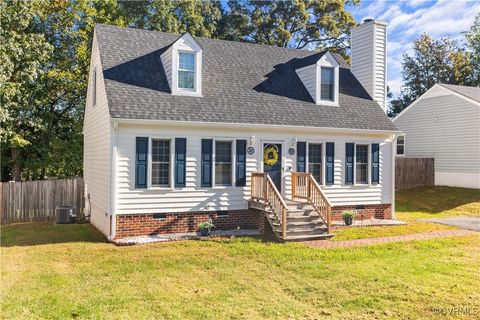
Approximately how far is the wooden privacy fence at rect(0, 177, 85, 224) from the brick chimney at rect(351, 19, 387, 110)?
13147mm

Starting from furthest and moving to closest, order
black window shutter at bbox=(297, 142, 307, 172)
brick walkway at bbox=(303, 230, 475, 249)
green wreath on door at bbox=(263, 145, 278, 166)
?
black window shutter at bbox=(297, 142, 307, 172) < green wreath on door at bbox=(263, 145, 278, 166) < brick walkway at bbox=(303, 230, 475, 249)

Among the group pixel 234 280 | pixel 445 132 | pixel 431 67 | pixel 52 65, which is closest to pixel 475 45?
pixel 431 67

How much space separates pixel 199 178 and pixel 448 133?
17880mm

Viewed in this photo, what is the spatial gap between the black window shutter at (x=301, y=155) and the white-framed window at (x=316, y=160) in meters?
0.34

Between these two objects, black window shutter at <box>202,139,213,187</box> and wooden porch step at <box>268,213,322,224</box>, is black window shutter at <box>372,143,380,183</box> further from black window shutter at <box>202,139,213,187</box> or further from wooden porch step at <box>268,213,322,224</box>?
black window shutter at <box>202,139,213,187</box>

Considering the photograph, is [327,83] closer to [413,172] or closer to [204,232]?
[204,232]

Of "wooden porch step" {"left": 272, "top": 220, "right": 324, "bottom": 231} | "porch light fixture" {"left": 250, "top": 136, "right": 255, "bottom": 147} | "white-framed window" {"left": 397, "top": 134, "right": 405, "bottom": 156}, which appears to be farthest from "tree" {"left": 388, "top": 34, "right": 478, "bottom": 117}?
"wooden porch step" {"left": 272, "top": 220, "right": 324, "bottom": 231}

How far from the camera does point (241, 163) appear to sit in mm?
13977

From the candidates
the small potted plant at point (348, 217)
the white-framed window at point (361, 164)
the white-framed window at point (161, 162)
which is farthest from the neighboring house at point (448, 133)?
the white-framed window at point (161, 162)

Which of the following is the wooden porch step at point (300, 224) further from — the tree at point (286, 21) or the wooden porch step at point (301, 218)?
the tree at point (286, 21)

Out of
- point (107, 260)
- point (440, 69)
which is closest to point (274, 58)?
point (107, 260)

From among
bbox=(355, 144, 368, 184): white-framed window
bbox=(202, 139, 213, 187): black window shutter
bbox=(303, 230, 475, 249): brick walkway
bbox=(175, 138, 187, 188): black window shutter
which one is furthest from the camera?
bbox=(355, 144, 368, 184): white-framed window

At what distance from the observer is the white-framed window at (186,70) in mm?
13836

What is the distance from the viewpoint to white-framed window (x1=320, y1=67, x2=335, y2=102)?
16188 millimetres
